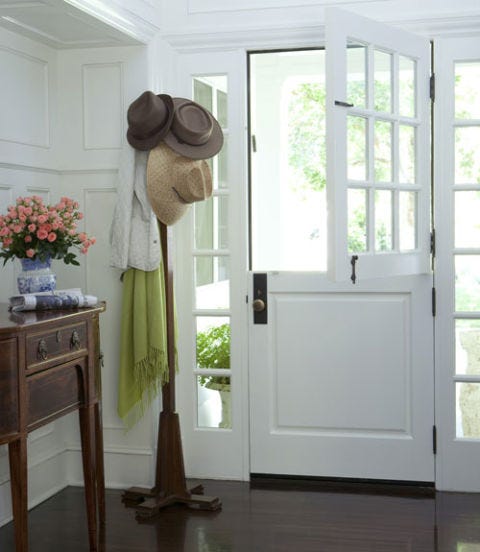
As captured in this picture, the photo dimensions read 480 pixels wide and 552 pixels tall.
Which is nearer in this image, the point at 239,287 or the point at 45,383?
the point at 45,383

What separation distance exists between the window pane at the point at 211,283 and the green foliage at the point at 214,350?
131 mm

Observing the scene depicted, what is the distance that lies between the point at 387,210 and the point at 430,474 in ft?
4.53

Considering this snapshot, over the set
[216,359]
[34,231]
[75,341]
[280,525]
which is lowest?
[280,525]

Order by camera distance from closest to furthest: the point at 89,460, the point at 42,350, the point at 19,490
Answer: the point at 19,490 → the point at 42,350 → the point at 89,460

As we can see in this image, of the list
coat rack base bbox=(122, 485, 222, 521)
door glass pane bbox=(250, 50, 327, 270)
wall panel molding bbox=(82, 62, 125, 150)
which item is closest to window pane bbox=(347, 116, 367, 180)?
wall panel molding bbox=(82, 62, 125, 150)

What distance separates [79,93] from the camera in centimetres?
430

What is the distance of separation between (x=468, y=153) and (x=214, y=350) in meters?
1.65

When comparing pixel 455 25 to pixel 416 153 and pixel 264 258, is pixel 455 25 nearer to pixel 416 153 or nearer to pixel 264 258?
pixel 416 153

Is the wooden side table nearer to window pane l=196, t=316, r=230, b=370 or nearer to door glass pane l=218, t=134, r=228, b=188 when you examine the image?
window pane l=196, t=316, r=230, b=370

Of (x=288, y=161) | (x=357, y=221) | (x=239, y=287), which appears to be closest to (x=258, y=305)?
(x=239, y=287)

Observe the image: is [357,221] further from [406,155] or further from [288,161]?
[288,161]

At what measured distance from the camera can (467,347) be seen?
4184 mm

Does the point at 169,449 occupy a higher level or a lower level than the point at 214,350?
lower

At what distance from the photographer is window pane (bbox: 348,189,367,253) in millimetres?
3783
